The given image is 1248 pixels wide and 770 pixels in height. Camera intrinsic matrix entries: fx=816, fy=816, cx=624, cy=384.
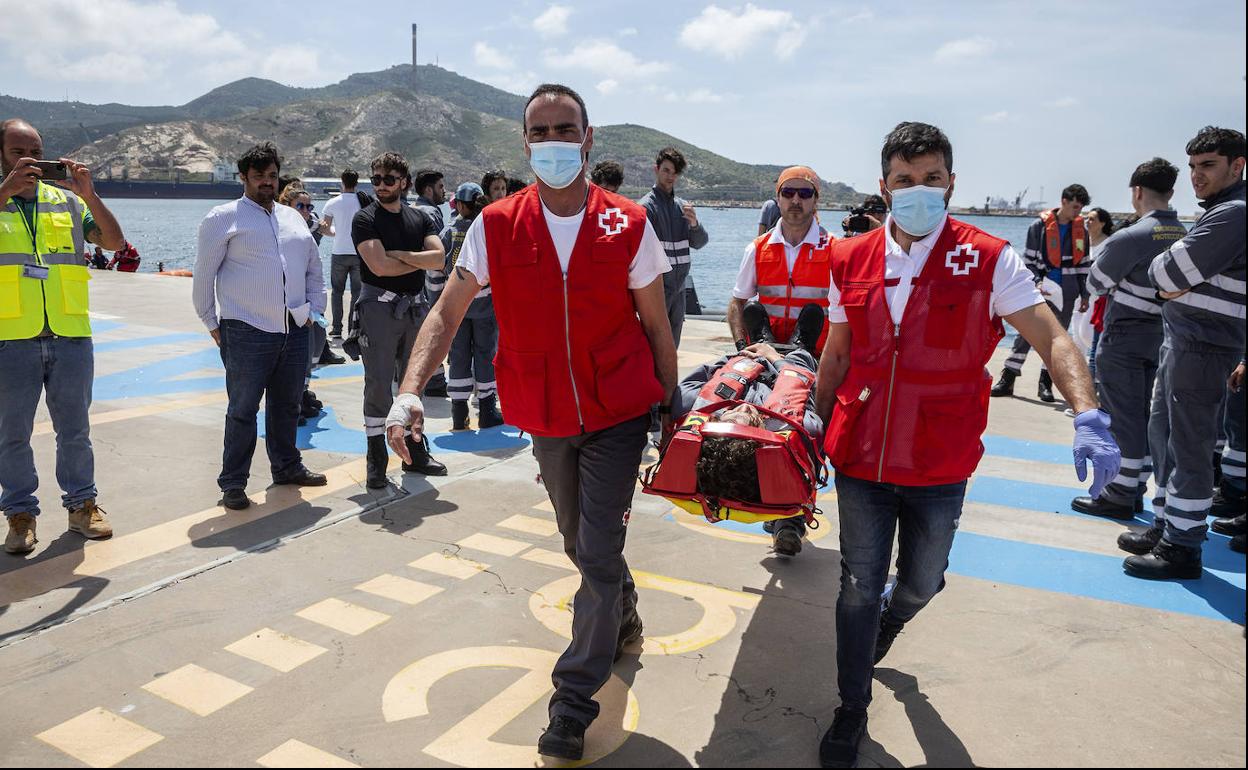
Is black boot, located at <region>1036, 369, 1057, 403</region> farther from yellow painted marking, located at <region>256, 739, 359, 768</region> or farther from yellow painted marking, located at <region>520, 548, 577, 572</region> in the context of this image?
yellow painted marking, located at <region>256, 739, 359, 768</region>

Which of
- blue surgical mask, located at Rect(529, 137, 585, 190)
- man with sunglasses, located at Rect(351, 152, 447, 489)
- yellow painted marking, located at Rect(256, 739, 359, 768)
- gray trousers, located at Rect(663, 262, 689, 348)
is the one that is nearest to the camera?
yellow painted marking, located at Rect(256, 739, 359, 768)

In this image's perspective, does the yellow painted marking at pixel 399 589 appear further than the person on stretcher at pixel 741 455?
Yes

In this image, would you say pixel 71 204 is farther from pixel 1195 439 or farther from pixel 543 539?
pixel 1195 439

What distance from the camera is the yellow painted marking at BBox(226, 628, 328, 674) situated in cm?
355

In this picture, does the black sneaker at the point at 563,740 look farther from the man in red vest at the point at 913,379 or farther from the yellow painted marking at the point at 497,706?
the man in red vest at the point at 913,379

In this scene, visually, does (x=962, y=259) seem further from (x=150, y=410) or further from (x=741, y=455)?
(x=150, y=410)

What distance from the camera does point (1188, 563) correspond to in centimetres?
469

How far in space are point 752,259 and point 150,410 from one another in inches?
240

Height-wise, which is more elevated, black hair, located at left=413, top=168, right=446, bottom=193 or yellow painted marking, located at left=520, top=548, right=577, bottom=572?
black hair, located at left=413, top=168, right=446, bottom=193

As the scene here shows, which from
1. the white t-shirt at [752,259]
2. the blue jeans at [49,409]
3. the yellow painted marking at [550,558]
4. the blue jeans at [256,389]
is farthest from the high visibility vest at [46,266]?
the white t-shirt at [752,259]

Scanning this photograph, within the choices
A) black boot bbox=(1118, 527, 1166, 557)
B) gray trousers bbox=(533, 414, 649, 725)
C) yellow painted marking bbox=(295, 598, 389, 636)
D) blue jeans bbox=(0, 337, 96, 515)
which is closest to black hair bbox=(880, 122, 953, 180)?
gray trousers bbox=(533, 414, 649, 725)

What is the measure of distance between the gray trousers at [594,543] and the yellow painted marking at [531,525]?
192 centimetres

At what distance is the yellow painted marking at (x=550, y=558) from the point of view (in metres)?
4.68

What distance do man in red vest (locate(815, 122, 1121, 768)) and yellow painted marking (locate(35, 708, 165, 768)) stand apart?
249 cm
